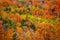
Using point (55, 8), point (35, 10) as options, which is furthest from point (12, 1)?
point (55, 8)

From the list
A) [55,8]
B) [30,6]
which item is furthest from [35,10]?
[55,8]

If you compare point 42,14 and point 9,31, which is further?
point 42,14

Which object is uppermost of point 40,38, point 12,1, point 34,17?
point 12,1

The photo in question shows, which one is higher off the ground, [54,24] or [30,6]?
[30,6]

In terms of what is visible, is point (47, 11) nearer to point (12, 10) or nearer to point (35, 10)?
point (35, 10)

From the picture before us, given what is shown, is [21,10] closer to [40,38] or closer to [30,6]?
[30,6]

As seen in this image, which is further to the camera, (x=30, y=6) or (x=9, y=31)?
(x=30, y=6)

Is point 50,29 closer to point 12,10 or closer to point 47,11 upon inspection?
point 47,11

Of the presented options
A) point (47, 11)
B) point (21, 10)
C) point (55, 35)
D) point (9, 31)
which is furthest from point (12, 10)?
point (55, 35)

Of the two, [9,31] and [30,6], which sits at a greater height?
[30,6]
